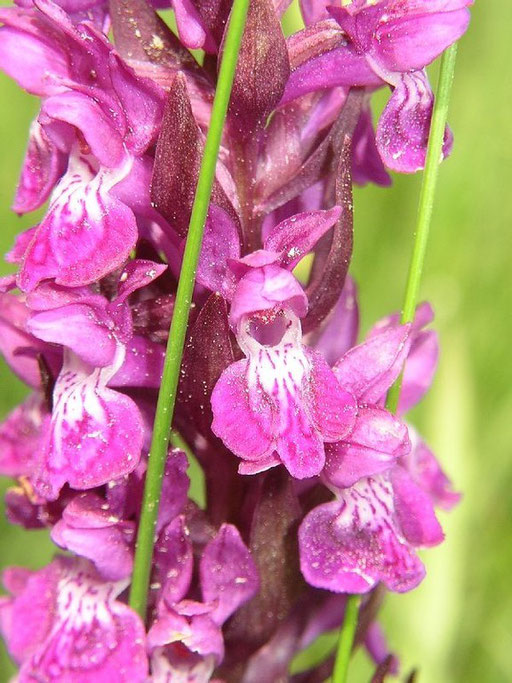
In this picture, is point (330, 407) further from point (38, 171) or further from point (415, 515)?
point (38, 171)

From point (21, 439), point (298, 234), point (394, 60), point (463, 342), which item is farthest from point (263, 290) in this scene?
point (463, 342)

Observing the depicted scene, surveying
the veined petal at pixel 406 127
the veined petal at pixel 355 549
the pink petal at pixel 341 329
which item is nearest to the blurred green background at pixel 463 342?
the pink petal at pixel 341 329

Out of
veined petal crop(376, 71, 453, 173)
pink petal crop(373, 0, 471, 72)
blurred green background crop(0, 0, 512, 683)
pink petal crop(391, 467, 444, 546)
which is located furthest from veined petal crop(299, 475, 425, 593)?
blurred green background crop(0, 0, 512, 683)

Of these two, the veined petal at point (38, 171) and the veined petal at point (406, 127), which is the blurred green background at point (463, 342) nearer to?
the veined petal at point (406, 127)

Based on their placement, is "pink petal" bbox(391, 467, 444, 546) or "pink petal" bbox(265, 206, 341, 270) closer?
"pink petal" bbox(265, 206, 341, 270)

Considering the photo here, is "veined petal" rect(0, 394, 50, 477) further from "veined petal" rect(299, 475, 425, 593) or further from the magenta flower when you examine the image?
the magenta flower

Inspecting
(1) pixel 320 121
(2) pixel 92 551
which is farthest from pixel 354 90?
(2) pixel 92 551

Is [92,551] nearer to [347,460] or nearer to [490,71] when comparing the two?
[347,460]
